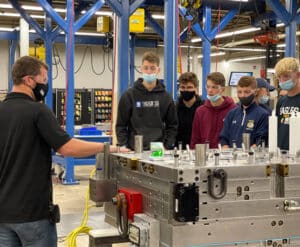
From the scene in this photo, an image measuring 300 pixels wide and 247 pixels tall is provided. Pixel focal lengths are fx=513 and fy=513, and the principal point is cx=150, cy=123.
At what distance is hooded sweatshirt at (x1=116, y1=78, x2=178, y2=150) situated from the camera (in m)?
4.16

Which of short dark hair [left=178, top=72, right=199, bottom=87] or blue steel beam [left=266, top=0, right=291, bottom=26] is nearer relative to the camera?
short dark hair [left=178, top=72, right=199, bottom=87]

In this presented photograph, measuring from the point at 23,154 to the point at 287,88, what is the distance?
73.1 inches

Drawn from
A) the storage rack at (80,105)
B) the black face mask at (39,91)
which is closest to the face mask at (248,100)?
the black face mask at (39,91)

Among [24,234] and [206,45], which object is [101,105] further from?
[24,234]

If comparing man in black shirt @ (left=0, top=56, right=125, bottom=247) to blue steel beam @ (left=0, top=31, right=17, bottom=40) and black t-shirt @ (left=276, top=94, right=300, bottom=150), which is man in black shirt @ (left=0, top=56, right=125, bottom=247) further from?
blue steel beam @ (left=0, top=31, right=17, bottom=40)

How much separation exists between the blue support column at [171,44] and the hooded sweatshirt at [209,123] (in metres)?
0.94

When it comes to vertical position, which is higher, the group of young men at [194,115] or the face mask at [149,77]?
the face mask at [149,77]

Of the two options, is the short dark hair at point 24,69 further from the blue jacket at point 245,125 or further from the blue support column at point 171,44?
the blue support column at point 171,44

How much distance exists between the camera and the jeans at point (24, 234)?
2662 mm

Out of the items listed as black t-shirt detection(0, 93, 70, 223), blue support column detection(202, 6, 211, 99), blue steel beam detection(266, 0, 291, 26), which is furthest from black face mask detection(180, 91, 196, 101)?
blue support column detection(202, 6, 211, 99)

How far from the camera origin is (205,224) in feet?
7.14

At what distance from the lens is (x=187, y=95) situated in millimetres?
4680

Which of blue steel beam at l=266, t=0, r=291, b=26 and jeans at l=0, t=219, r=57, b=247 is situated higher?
blue steel beam at l=266, t=0, r=291, b=26

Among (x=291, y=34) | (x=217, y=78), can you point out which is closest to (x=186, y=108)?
(x=217, y=78)
